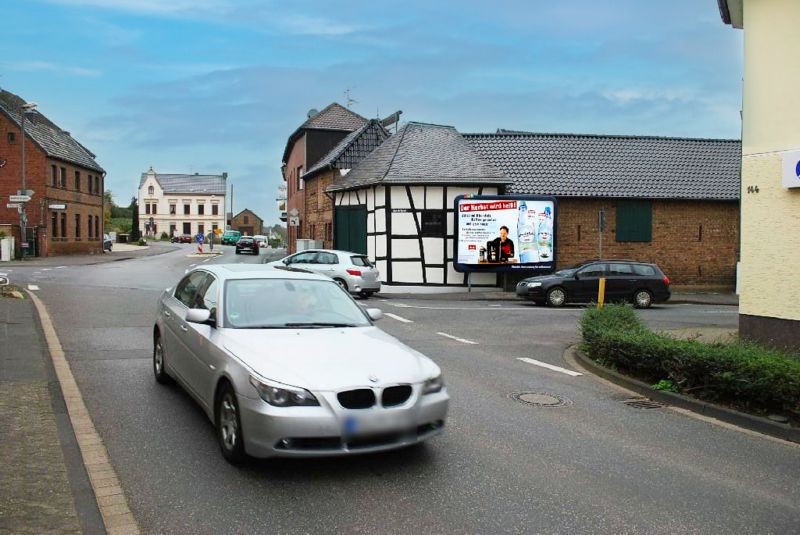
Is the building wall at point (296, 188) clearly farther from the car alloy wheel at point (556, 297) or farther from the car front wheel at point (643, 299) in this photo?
the car front wheel at point (643, 299)

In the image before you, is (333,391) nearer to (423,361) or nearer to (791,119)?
(423,361)

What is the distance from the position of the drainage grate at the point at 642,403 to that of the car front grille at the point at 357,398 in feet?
13.4

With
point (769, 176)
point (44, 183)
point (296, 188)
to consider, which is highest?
point (44, 183)

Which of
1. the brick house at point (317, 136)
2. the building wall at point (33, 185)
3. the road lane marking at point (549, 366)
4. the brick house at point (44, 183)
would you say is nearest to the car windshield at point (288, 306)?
the road lane marking at point (549, 366)

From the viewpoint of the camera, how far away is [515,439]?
6355 mm

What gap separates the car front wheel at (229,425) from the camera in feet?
17.3

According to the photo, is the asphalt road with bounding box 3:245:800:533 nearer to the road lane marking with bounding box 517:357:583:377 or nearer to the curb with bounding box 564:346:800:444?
the curb with bounding box 564:346:800:444

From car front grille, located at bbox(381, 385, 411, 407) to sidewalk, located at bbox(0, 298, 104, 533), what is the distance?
1.95 meters

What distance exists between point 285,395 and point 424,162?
71.8 feet

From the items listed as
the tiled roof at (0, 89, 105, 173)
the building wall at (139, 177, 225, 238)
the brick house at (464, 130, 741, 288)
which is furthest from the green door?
the building wall at (139, 177, 225, 238)

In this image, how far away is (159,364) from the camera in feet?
→ 27.0

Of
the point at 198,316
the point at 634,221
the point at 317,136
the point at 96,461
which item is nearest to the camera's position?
the point at 96,461

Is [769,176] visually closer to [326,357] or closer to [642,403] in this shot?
[642,403]

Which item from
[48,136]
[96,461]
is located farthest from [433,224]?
[48,136]
